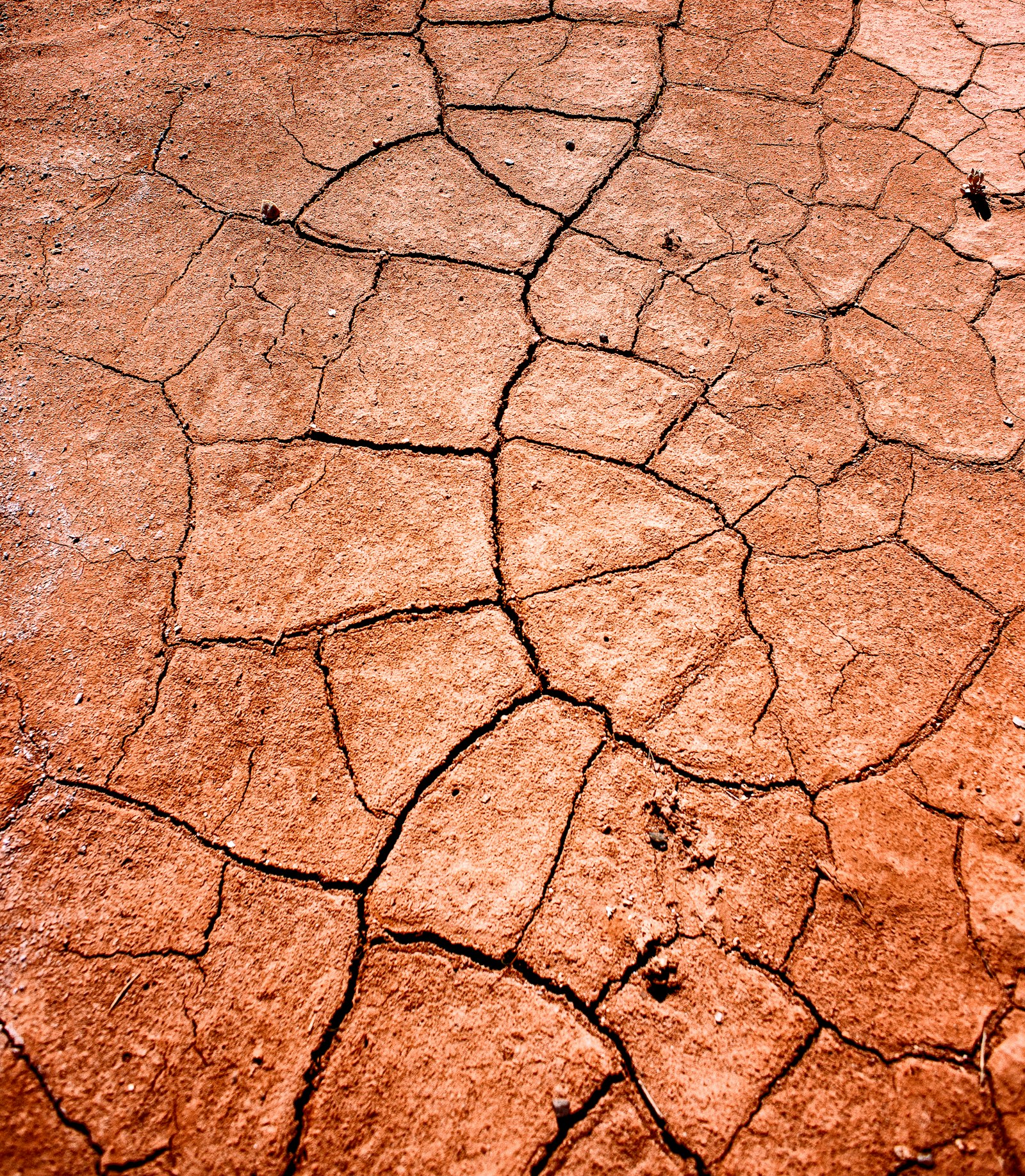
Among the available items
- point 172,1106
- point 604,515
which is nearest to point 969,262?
point 604,515

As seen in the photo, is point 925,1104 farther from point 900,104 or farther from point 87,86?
point 87,86

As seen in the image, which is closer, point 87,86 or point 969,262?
point 969,262

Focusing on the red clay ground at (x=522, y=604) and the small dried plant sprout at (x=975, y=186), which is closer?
the red clay ground at (x=522, y=604)

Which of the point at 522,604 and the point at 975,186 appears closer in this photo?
the point at 522,604

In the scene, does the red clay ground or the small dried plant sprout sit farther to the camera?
the small dried plant sprout

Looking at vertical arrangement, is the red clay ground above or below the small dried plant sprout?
below

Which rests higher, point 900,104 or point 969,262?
point 900,104

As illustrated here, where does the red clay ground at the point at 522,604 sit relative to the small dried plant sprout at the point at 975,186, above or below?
below

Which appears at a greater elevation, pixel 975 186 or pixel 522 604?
pixel 975 186
